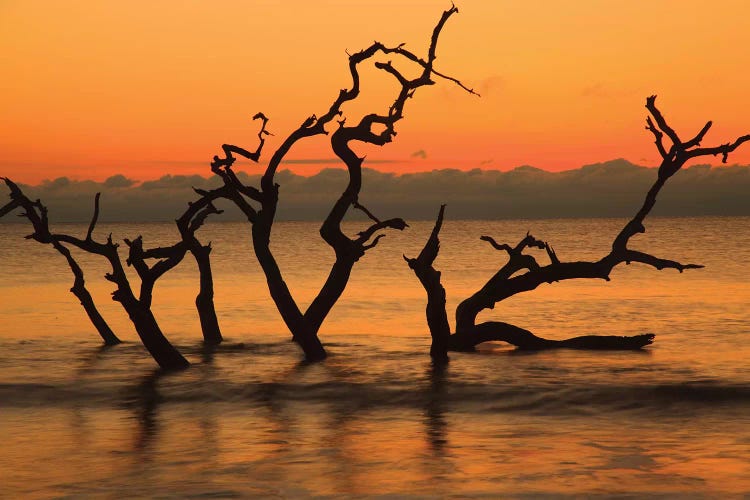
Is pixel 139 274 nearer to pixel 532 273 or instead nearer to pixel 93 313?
pixel 93 313

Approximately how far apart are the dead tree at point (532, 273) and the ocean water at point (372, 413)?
0.47 metres

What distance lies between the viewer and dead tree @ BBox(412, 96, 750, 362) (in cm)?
2138

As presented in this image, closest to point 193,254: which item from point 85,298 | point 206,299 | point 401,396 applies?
point 206,299

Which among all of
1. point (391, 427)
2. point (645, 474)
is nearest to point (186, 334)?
point (391, 427)

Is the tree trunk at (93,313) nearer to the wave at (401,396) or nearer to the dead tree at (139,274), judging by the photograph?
Answer: the dead tree at (139,274)

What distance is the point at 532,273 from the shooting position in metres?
23.1

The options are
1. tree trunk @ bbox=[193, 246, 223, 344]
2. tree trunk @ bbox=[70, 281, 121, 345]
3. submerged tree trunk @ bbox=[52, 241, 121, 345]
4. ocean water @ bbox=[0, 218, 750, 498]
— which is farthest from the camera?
tree trunk @ bbox=[70, 281, 121, 345]

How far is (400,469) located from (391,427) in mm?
3485

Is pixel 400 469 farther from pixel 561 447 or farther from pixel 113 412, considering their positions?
pixel 113 412

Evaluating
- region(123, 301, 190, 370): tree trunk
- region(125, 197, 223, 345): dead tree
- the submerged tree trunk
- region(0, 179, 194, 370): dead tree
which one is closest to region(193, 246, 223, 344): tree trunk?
region(125, 197, 223, 345): dead tree

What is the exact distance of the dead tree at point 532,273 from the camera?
21.4m

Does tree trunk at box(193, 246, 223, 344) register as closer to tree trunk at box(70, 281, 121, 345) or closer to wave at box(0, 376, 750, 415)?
tree trunk at box(70, 281, 121, 345)

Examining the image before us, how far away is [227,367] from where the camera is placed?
938 inches

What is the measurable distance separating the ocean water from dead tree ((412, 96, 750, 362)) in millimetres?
470
